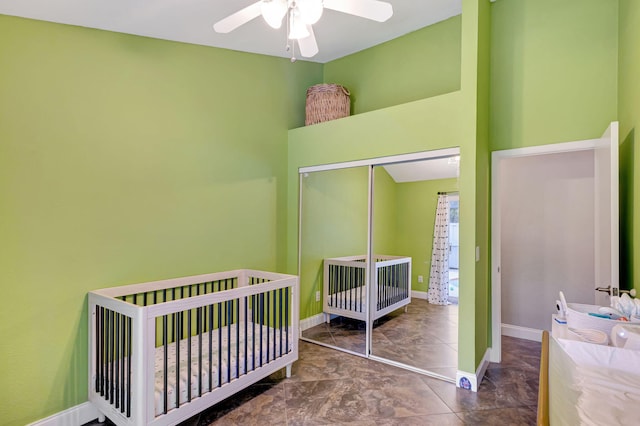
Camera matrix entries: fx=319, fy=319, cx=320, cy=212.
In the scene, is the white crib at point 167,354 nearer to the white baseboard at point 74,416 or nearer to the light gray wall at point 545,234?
the white baseboard at point 74,416

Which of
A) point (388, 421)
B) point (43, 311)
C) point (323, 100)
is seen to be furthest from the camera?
point (323, 100)

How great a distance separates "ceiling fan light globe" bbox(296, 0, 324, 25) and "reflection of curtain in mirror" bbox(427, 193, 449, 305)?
1.80m

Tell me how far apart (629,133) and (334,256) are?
96.9 inches

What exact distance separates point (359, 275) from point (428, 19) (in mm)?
2561

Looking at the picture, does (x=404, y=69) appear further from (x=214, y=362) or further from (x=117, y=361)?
(x=117, y=361)

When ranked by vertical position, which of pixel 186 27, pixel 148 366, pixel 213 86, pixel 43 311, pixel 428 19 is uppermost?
pixel 428 19

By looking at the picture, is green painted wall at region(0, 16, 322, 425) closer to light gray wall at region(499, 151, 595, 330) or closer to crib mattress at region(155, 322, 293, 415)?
crib mattress at region(155, 322, 293, 415)

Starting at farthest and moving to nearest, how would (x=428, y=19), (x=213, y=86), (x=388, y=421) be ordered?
(x=428, y=19) < (x=213, y=86) < (x=388, y=421)

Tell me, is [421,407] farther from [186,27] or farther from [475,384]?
[186,27]

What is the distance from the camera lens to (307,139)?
3.36 metres

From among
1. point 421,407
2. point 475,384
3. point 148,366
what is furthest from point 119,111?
point 475,384

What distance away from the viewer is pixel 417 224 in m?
2.95

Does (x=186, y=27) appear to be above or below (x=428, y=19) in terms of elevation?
below

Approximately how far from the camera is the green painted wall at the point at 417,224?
284cm
